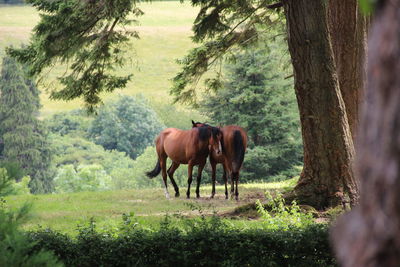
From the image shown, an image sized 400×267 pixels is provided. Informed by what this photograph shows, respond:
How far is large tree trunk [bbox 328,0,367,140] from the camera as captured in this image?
43.9ft

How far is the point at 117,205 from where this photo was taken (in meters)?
15.4

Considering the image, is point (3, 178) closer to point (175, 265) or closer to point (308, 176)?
point (175, 265)

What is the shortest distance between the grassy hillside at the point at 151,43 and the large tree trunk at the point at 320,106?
73834mm

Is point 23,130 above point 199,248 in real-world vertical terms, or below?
below

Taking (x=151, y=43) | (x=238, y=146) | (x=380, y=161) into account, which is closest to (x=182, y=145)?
(x=238, y=146)

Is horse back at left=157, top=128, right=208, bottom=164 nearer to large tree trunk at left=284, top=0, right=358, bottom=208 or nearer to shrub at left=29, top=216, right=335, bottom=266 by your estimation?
large tree trunk at left=284, top=0, right=358, bottom=208

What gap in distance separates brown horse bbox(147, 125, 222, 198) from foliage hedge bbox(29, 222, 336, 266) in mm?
8573

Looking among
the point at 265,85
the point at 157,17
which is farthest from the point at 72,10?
the point at 157,17

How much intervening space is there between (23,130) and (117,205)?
44.7 meters

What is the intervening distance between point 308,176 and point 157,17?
316 feet

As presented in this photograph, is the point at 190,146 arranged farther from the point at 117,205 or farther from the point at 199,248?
the point at 199,248

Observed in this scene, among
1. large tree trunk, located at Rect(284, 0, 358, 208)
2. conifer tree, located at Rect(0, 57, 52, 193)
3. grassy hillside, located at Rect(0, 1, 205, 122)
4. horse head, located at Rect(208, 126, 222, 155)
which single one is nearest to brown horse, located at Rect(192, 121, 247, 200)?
horse head, located at Rect(208, 126, 222, 155)

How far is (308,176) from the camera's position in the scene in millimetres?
11273

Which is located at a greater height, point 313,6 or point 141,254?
point 313,6
